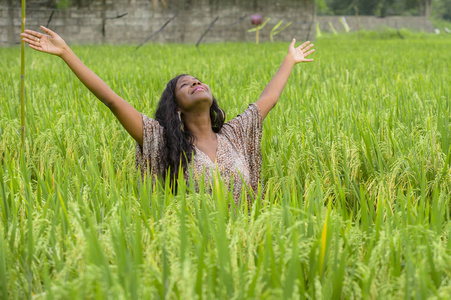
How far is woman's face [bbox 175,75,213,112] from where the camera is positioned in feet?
6.21

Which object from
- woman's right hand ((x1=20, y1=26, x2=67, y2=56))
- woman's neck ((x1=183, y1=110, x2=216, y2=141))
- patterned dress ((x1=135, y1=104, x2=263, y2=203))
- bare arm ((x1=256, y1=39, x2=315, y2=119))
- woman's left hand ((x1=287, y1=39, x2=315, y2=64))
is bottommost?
patterned dress ((x1=135, y1=104, x2=263, y2=203))

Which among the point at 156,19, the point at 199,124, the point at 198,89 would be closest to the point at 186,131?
the point at 199,124

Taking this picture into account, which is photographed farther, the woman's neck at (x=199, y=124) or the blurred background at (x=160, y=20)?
the blurred background at (x=160, y=20)

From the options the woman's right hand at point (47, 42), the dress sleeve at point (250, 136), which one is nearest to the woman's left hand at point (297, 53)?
the dress sleeve at point (250, 136)

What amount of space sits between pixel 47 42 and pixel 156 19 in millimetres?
12713

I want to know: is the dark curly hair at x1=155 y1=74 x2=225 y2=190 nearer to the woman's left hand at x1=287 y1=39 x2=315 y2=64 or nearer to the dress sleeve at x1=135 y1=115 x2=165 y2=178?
the dress sleeve at x1=135 y1=115 x2=165 y2=178

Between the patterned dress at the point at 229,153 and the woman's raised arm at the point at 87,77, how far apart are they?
2.1 inches

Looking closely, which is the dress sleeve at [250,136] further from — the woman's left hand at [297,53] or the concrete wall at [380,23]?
the concrete wall at [380,23]

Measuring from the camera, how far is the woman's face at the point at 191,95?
1.89 meters

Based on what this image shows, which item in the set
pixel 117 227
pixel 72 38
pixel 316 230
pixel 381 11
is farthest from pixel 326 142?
pixel 381 11

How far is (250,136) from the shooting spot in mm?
2111

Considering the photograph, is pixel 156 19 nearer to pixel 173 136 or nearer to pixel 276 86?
pixel 276 86

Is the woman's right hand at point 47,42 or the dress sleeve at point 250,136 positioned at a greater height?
the woman's right hand at point 47,42

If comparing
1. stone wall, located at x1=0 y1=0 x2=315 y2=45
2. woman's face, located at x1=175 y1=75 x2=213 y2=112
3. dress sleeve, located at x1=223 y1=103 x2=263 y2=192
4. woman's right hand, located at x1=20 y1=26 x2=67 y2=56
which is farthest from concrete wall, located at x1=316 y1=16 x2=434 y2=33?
woman's right hand, located at x1=20 y1=26 x2=67 y2=56
